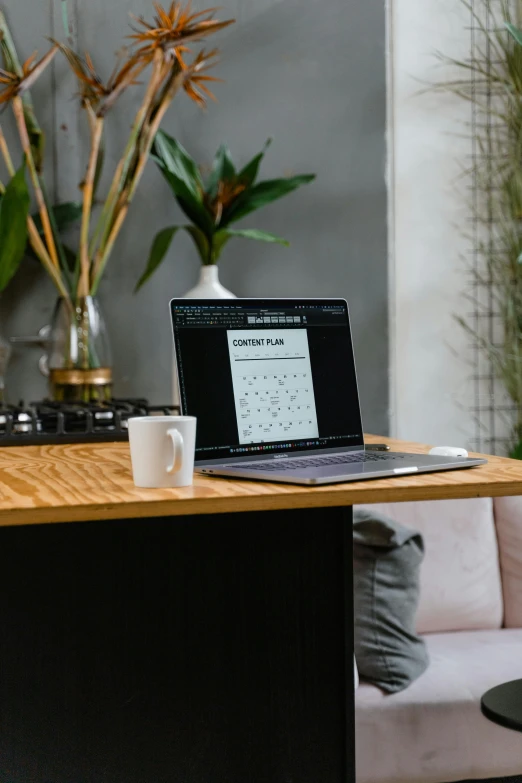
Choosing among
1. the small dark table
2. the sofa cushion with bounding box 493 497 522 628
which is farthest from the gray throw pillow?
the sofa cushion with bounding box 493 497 522 628

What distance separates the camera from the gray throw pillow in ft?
6.48

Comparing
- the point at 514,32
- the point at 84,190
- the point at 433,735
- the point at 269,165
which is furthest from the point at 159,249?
the point at 433,735

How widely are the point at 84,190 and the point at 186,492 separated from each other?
169cm

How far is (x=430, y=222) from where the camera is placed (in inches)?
116

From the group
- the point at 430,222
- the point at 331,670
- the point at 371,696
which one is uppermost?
the point at 430,222

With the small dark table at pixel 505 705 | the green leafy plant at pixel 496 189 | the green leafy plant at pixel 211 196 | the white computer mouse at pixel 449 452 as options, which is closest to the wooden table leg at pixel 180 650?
the white computer mouse at pixel 449 452

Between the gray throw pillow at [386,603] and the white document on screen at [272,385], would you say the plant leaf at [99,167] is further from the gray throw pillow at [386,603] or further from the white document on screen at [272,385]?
the white document on screen at [272,385]

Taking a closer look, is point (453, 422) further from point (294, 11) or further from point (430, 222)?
point (294, 11)

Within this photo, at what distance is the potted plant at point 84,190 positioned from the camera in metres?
2.25

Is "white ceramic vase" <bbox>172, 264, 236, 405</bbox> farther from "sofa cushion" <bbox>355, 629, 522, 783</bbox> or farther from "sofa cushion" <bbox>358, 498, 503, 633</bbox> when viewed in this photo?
"sofa cushion" <bbox>355, 629, 522, 783</bbox>

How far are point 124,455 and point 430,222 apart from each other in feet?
6.00

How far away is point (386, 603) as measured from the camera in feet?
6.60

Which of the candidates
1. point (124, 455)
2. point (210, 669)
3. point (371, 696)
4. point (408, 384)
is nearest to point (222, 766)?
point (210, 669)

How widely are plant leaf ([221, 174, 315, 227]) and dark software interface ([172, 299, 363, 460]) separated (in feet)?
3.61
